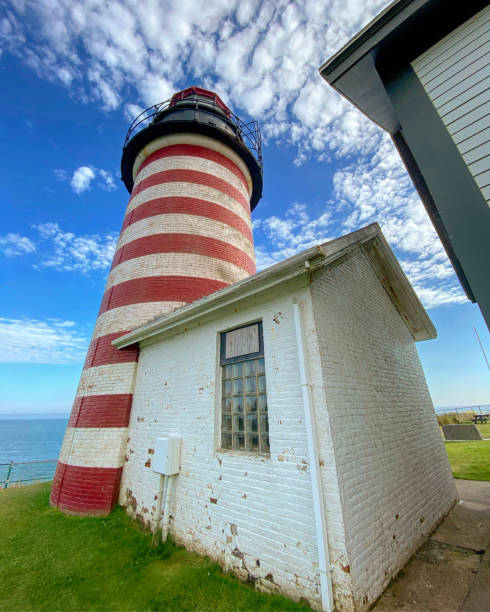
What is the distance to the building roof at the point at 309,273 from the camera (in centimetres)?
367

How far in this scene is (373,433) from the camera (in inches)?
163

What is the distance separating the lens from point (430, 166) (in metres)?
3.06

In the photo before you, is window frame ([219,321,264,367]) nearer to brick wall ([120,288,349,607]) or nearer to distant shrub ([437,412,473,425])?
brick wall ([120,288,349,607])

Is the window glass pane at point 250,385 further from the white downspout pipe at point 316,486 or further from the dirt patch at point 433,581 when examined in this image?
the dirt patch at point 433,581

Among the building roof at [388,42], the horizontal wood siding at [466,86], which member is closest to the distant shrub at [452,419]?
the horizontal wood siding at [466,86]

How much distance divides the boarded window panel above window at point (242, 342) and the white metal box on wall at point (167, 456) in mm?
1892

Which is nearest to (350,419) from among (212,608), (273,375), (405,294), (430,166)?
(273,375)

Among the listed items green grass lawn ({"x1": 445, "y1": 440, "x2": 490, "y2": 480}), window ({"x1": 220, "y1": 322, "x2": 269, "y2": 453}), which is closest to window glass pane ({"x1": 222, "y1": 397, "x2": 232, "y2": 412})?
window ({"x1": 220, "y1": 322, "x2": 269, "y2": 453})

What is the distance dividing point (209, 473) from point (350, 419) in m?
2.44

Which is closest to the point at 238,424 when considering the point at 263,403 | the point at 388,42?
the point at 263,403

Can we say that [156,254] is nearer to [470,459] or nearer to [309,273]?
[309,273]

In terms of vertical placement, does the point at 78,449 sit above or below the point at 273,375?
below

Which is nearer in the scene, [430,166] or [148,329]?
[430,166]

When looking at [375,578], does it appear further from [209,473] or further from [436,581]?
[209,473]
